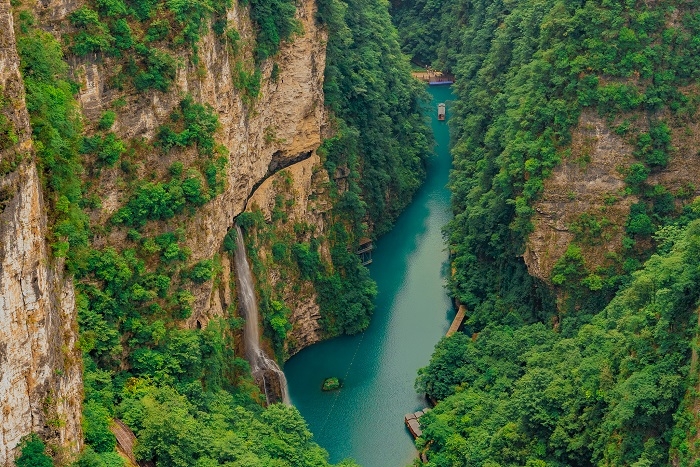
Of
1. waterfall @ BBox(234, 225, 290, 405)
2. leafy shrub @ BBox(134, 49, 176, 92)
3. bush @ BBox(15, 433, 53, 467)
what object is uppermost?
leafy shrub @ BBox(134, 49, 176, 92)

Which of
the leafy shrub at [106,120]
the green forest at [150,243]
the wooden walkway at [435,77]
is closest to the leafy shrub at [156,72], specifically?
the green forest at [150,243]

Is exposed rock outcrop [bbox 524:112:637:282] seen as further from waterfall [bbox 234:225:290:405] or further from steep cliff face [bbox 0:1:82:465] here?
steep cliff face [bbox 0:1:82:465]

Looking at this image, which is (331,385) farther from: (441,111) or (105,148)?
(441,111)

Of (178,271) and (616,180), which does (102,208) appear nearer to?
(178,271)

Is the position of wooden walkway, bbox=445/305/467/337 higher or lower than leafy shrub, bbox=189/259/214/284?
lower

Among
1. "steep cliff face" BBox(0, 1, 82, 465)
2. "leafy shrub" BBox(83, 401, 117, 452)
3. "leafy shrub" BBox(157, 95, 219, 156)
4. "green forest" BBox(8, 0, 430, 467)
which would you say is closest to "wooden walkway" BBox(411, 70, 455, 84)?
"green forest" BBox(8, 0, 430, 467)

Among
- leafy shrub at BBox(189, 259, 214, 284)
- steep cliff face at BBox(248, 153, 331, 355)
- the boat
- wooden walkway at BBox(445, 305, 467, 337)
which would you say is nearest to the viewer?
leafy shrub at BBox(189, 259, 214, 284)
